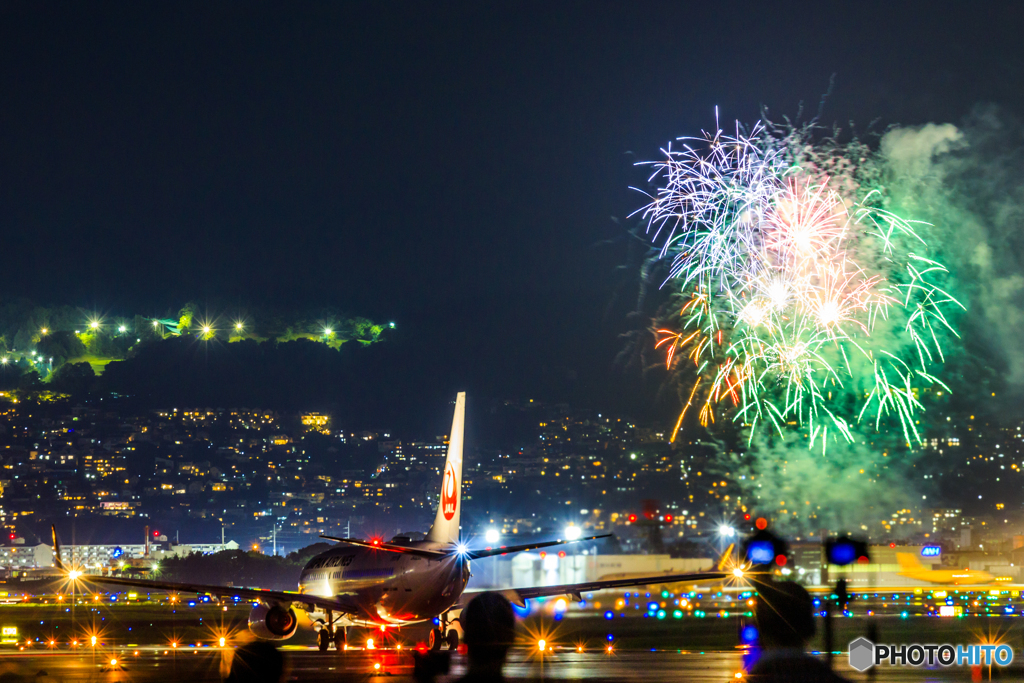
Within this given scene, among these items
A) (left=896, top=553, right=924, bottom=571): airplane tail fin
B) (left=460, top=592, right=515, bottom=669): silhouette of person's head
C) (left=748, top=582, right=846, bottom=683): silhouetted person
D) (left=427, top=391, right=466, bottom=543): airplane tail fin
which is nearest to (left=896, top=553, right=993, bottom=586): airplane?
(left=896, top=553, right=924, bottom=571): airplane tail fin

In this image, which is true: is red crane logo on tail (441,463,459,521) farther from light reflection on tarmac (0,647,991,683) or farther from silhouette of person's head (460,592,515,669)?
light reflection on tarmac (0,647,991,683)

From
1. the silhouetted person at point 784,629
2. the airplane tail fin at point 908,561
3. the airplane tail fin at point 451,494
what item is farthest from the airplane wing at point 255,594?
the airplane tail fin at point 908,561

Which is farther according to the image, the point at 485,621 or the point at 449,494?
the point at 449,494

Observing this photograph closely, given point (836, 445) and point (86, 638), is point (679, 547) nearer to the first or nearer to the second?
point (836, 445)

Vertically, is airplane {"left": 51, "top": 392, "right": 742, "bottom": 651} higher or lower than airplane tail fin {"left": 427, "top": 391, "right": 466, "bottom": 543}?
lower

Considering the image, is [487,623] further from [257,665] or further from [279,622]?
[257,665]

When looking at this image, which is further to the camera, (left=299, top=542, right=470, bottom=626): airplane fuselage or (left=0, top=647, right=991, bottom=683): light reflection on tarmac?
(left=299, top=542, right=470, bottom=626): airplane fuselage

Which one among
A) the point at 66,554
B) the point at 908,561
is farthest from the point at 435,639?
the point at 66,554
